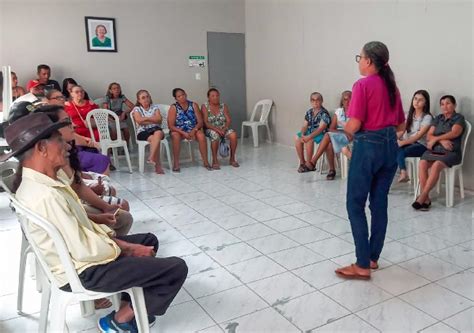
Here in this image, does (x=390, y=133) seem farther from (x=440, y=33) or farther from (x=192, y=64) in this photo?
(x=192, y=64)

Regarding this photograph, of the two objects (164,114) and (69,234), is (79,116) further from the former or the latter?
(69,234)

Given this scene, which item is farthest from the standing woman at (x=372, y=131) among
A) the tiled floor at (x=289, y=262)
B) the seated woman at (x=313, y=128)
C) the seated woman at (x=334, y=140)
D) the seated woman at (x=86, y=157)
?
the seated woman at (x=313, y=128)

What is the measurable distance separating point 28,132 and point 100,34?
18.2 ft

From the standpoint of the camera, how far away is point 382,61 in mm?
2336

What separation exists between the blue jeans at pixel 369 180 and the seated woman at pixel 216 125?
131 inches

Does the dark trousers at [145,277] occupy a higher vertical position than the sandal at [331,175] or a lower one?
higher

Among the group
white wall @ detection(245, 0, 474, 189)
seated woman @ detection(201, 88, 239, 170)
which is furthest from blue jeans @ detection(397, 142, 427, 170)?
seated woman @ detection(201, 88, 239, 170)

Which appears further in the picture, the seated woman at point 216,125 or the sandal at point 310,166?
the seated woman at point 216,125

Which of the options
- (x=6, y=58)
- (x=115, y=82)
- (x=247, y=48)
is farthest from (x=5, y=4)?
(x=247, y=48)

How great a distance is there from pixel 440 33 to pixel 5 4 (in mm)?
5606

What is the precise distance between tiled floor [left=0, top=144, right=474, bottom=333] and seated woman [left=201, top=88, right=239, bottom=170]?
1.16m

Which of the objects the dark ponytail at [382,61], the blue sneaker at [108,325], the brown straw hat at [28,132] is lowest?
the blue sneaker at [108,325]

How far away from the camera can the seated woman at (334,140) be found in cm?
499

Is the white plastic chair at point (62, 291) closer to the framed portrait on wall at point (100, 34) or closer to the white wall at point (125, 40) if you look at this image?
the white wall at point (125, 40)
